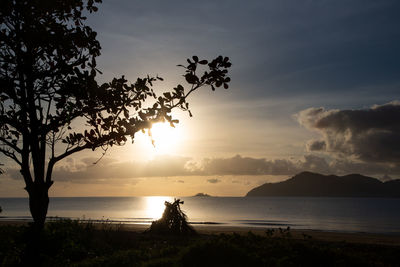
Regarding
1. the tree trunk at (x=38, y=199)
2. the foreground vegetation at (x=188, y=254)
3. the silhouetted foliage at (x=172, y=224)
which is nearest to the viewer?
the tree trunk at (x=38, y=199)

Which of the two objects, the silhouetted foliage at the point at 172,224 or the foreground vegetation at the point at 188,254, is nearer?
the foreground vegetation at the point at 188,254

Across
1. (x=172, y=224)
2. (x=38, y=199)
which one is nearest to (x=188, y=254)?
(x=38, y=199)

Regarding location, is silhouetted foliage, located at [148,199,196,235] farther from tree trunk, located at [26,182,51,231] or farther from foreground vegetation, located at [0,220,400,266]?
tree trunk, located at [26,182,51,231]

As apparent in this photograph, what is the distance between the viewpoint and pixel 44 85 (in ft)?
22.2

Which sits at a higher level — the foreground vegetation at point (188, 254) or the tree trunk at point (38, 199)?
the tree trunk at point (38, 199)

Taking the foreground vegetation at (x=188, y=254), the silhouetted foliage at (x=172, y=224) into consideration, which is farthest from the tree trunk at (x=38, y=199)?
the silhouetted foliage at (x=172, y=224)

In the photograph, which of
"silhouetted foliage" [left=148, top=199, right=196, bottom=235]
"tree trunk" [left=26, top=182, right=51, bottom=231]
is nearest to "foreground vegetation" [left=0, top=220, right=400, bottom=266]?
"tree trunk" [left=26, top=182, right=51, bottom=231]

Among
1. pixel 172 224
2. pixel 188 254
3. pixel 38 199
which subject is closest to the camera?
pixel 38 199

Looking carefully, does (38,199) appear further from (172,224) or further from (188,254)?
(172,224)

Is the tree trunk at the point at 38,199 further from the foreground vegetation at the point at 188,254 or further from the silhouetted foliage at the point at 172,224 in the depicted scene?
the silhouetted foliage at the point at 172,224

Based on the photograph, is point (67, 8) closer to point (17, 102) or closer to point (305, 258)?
point (17, 102)

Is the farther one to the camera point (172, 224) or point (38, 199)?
point (172, 224)

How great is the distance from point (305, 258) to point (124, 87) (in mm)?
6885

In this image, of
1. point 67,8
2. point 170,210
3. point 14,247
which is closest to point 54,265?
point 14,247
